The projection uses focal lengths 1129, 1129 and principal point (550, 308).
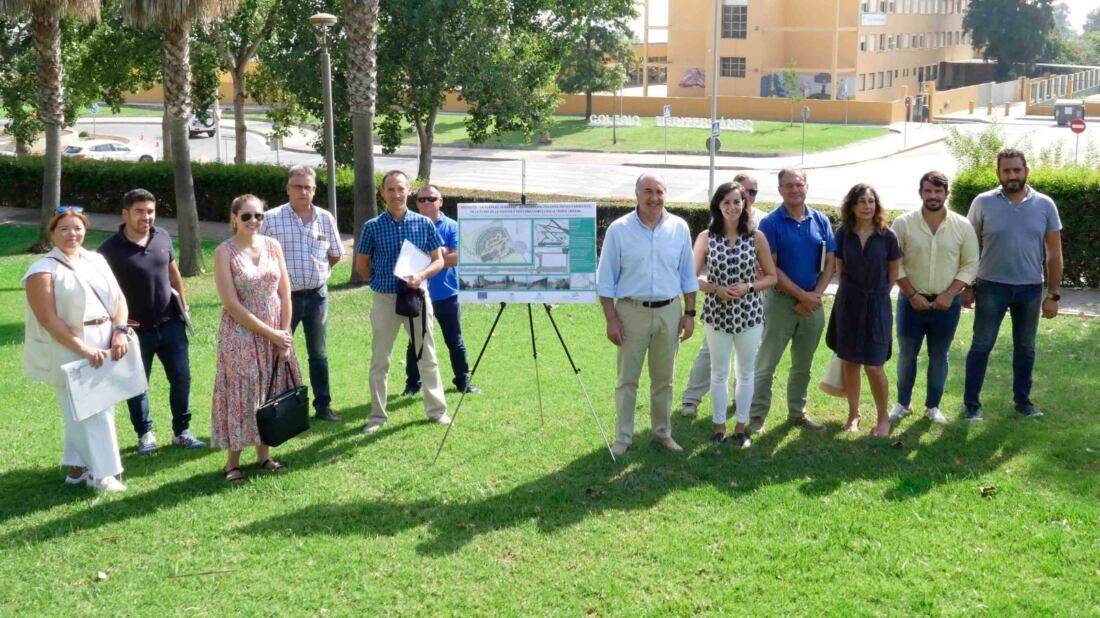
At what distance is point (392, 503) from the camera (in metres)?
6.94

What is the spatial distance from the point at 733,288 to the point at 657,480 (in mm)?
1443

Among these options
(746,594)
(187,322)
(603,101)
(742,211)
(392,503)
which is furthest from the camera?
(603,101)

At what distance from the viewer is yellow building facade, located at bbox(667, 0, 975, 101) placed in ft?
210

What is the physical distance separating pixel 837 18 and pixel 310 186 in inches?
2346

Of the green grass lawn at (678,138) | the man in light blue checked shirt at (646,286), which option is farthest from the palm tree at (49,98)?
the green grass lawn at (678,138)

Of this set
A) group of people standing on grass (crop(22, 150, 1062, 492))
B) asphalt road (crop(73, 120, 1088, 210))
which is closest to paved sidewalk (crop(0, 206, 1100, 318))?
group of people standing on grass (crop(22, 150, 1062, 492))

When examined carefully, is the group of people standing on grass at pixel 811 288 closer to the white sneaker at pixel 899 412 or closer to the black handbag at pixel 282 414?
the white sneaker at pixel 899 412

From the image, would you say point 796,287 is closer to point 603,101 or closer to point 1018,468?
point 1018,468

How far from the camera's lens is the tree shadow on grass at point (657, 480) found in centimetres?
657

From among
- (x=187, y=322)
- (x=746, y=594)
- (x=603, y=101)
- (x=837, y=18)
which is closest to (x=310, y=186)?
(x=187, y=322)

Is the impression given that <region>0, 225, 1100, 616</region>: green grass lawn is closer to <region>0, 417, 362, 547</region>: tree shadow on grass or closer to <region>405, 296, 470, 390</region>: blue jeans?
<region>0, 417, 362, 547</region>: tree shadow on grass

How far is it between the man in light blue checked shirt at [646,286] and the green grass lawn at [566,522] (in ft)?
2.13

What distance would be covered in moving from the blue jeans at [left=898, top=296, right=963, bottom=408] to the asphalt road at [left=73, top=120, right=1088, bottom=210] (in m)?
20.4

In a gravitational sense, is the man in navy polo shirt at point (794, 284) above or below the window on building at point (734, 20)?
below
